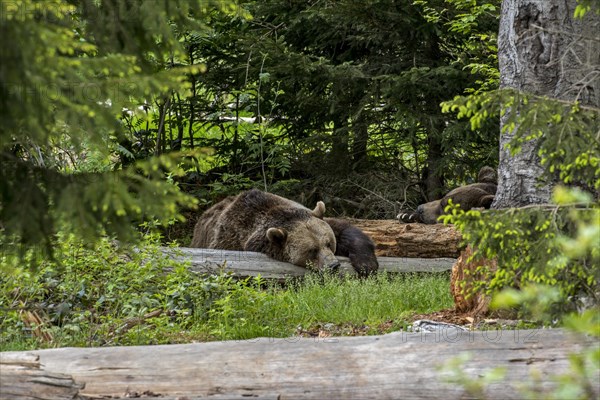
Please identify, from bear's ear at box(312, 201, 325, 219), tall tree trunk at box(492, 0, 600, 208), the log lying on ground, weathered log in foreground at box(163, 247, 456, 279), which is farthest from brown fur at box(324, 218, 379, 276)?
tall tree trunk at box(492, 0, 600, 208)

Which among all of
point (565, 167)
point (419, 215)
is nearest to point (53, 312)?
point (565, 167)

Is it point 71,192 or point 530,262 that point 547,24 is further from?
point 71,192

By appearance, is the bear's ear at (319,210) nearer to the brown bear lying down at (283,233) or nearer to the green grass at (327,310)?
the brown bear lying down at (283,233)

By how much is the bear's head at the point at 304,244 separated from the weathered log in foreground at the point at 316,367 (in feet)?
18.7

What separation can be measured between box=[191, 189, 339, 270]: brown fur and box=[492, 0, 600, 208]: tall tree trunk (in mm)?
3625

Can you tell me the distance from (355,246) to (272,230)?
1149mm

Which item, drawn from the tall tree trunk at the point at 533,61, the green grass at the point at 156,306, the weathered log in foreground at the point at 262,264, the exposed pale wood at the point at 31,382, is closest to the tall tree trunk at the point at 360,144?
the weathered log in foreground at the point at 262,264

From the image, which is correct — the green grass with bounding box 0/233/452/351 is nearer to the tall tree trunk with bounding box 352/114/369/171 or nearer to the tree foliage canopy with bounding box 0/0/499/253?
the tree foliage canopy with bounding box 0/0/499/253

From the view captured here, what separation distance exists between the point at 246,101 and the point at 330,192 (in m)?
2.11

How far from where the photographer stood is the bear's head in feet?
35.4

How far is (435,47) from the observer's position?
45.1ft

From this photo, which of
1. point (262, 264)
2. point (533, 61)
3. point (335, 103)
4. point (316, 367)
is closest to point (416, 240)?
point (262, 264)

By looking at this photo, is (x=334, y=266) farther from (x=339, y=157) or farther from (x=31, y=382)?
(x=31, y=382)

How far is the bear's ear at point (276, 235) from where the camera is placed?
10773 mm
